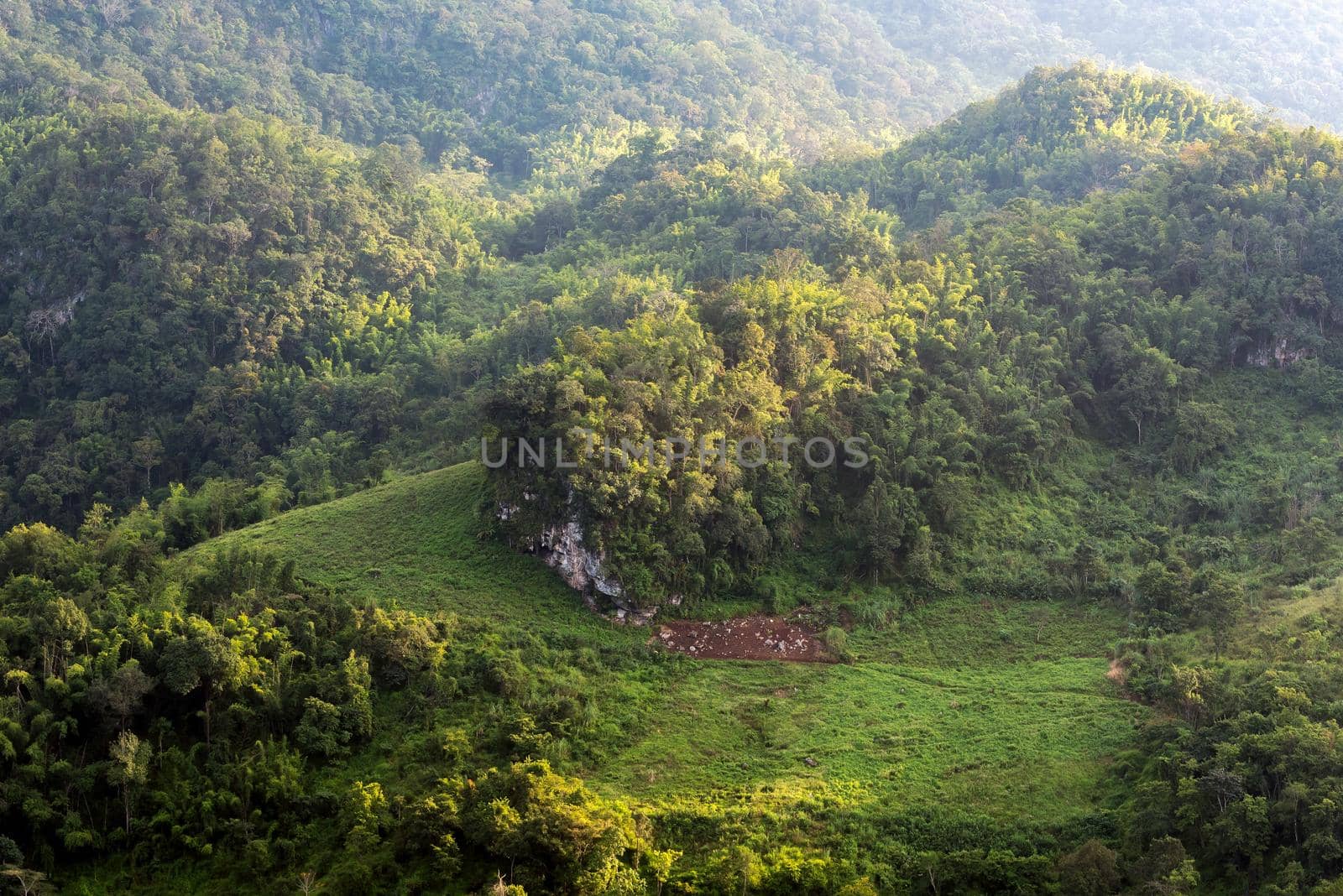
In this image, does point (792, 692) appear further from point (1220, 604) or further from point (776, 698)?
point (1220, 604)

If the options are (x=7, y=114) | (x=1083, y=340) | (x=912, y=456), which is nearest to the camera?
(x=912, y=456)

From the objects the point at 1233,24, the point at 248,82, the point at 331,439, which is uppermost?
the point at 1233,24

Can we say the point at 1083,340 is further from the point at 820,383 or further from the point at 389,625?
the point at 389,625

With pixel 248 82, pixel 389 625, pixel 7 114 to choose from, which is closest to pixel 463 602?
pixel 389 625

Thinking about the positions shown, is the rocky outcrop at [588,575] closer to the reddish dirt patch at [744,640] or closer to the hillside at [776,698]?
the hillside at [776,698]

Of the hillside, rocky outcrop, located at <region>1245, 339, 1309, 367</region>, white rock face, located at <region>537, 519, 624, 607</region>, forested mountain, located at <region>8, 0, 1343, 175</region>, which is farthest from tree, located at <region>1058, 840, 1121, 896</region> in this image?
forested mountain, located at <region>8, 0, 1343, 175</region>

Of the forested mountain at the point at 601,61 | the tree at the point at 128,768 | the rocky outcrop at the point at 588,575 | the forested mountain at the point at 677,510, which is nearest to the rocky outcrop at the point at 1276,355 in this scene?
the forested mountain at the point at 677,510
